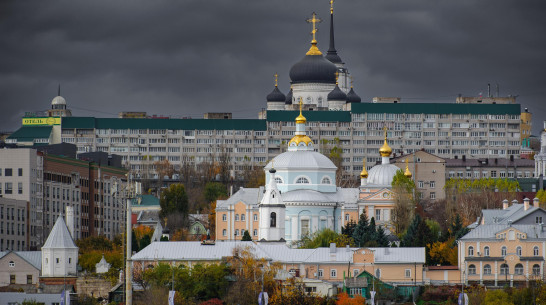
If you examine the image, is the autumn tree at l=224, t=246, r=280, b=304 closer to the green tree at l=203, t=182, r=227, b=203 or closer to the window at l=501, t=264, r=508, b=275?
the window at l=501, t=264, r=508, b=275

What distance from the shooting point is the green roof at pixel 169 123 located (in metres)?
189

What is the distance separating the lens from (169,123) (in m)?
191

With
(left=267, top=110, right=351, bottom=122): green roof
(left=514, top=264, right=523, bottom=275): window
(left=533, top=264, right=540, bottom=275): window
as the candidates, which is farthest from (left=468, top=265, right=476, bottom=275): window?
(left=267, top=110, right=351, bottom=122): green roof

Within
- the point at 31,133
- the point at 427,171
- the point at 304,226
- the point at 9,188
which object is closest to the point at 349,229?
the point at 304,226

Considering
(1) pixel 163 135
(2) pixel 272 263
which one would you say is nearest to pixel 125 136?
(1) pixel 163 135

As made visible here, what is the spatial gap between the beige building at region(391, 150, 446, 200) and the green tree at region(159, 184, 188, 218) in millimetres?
26247

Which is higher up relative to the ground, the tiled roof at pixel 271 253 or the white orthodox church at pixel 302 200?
the white orthodox church at pixel 302 200

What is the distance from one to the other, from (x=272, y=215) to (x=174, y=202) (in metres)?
23.6

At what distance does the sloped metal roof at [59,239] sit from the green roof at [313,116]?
91785 mm

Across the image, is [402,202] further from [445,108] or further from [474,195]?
[445,108]

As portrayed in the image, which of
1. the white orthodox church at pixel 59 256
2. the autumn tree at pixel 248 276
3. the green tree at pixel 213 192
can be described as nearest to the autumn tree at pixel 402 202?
the autumn tree at pixel 248 276

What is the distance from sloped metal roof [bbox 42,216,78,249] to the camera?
316ft

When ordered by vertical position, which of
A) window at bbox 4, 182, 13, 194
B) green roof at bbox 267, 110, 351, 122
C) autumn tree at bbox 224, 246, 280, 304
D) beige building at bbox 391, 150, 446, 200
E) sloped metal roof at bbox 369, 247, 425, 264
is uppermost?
green roof at bbox 267, 110, 351, 122

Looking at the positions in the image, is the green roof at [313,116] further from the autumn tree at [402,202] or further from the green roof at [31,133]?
the autumn tree at [402,202]
